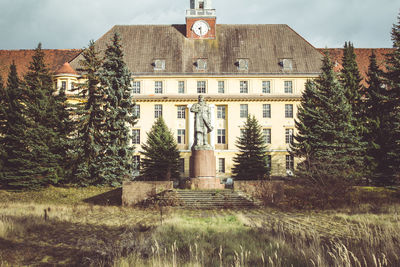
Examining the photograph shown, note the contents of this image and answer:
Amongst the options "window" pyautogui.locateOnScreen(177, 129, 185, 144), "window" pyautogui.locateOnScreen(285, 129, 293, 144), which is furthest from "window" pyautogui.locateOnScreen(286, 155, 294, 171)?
"window" pyautogui.locateOnScreen(177, 129, 185, 144)

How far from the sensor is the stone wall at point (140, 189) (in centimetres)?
1869

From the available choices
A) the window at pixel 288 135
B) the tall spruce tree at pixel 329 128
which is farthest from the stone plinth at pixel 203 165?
the window at pixel 288 135

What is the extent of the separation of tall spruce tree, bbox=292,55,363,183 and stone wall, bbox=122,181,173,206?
12191 mm

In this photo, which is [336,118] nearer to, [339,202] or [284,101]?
[339,202]

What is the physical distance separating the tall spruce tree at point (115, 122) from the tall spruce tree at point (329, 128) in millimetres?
13359

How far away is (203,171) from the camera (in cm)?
2042

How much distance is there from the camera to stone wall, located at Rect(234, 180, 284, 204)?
62.1 feet

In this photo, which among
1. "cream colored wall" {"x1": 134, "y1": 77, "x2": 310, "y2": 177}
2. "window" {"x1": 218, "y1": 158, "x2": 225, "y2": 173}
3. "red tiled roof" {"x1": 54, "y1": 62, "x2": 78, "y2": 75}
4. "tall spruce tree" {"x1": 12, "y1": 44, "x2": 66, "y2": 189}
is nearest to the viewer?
"tall spruce tree" {"x1": 12, "y1": 44, "x2": 66, "y2": 189}

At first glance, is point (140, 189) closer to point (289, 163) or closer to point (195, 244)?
point (195, 244)

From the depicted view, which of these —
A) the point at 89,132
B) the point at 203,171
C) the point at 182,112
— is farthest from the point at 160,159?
the point at 182,112

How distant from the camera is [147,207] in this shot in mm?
17547

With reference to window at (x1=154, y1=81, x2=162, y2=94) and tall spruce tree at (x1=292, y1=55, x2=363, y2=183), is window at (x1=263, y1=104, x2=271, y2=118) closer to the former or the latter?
window at (x1=154, y1=81, x2=162, y2=94)

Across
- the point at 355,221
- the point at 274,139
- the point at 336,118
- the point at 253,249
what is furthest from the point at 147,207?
the point at 274,139

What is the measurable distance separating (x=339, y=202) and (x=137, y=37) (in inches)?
1356
